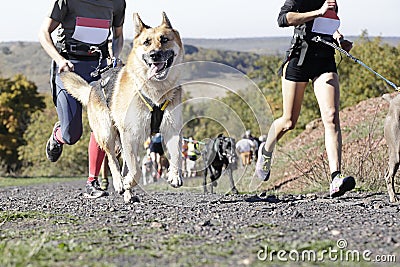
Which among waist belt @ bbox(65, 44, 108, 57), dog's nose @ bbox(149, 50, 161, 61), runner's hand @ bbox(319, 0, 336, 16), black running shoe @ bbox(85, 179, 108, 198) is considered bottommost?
black running shoe @ bbox(85, 179, 108, 198)

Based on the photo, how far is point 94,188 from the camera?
8219 millimetres

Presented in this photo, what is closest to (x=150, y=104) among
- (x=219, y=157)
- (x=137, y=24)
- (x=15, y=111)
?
(x=137, y=24)

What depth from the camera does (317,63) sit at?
671 centimetres

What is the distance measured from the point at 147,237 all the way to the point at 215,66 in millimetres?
2770

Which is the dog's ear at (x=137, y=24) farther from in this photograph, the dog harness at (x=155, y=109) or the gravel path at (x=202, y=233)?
the gravel path at (x=202, y=233)

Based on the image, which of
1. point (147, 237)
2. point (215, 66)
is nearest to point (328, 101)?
point (215, 66)

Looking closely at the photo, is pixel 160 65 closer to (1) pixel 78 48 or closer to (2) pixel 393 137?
(1) pixel 78 48

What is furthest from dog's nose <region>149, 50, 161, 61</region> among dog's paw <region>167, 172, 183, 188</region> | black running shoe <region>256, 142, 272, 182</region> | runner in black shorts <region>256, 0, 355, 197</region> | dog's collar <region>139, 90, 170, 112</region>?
black running shoe <region>256, 142, 272, 182</region>

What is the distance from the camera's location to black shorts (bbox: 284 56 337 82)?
6.71 meters

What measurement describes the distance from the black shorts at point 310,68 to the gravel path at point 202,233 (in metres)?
1.31

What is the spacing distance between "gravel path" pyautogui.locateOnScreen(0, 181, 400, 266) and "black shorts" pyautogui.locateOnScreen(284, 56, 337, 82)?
51.6 inches

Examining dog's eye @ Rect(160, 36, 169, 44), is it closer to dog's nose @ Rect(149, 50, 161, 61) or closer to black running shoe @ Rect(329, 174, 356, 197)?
dog's nose @ Rect(149, 50, 161, 61)

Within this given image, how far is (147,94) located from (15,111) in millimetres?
41839

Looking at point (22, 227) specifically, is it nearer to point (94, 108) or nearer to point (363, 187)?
point (94, 108)
